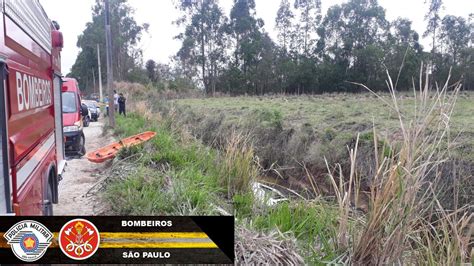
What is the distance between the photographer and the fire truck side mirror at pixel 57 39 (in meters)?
5.73

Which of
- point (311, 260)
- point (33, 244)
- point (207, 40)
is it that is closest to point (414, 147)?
point (311, 260)

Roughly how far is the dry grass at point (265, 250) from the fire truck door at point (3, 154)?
157 centimetres

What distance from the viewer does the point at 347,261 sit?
111 inches

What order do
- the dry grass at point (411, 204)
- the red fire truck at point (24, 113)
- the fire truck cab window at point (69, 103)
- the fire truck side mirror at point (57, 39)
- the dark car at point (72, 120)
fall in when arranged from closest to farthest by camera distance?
the red fire truck at point (24, 113) < the dry grass at point (411, 204) < the fire truck side mirror at point (57, 39) < the dark car at point (72, 120) < the fire truck cab window at point (69, 103)

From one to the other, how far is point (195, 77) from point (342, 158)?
155 feet

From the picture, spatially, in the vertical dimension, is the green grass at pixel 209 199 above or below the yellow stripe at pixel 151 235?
below

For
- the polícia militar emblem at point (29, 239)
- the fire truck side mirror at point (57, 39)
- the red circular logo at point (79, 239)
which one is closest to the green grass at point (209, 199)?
the red circular logo at point (79, 239)

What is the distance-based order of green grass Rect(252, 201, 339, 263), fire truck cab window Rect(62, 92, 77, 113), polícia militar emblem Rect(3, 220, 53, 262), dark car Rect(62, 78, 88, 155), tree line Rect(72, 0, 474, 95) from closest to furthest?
polícia militar emblem Rect(3, 220, 53, 262)
green grass Rect(252, 201, 339, 263)
dark car Rect(62, 78, 88, 155)
fire truck cab window Rect(62, 92, 77, 113)
tree line Rect(72, 0, 474, 95)

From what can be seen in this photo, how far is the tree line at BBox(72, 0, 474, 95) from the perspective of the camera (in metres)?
46.9

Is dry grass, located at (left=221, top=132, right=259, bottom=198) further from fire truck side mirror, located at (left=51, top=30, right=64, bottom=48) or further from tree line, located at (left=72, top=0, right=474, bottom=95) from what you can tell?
tree line, located at (left=72, top=0, right=474, bottom=95)

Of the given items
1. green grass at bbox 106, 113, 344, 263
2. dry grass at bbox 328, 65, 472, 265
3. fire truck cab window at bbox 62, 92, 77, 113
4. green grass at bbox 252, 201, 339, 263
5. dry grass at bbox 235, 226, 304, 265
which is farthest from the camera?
fire truck cab window at bbox 62, 92, 77, 113

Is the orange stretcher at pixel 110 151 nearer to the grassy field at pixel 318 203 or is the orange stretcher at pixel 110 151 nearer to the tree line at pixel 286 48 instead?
the grassy field at pixel 318 203

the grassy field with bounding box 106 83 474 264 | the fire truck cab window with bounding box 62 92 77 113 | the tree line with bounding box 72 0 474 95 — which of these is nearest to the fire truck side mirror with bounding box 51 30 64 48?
the grassy field with bounding box 106 83 474 264

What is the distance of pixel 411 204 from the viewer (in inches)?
101
